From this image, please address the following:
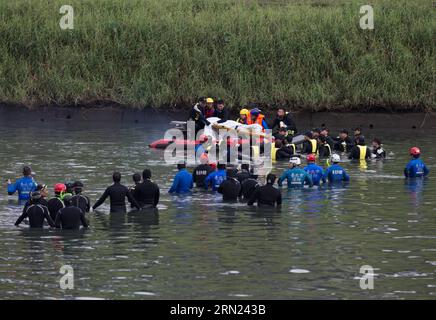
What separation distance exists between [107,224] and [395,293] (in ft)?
33.1

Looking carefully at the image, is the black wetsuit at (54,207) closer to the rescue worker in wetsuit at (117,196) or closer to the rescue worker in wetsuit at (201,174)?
the rescue worker in wetsuit at (117,196)

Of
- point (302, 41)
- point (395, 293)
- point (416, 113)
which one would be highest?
point (302, 41)

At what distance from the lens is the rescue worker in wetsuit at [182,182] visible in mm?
36031

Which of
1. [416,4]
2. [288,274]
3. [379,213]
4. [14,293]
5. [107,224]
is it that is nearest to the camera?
[14,293]

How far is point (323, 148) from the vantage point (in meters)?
44.9

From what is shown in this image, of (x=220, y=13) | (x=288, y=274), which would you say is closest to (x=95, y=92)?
(x=220, y=13)

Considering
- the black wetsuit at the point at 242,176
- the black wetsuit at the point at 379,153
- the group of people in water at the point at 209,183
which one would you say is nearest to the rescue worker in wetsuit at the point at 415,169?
the group of people in water at the point at 209,183

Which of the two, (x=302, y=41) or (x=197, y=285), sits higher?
(x=302, y=41)

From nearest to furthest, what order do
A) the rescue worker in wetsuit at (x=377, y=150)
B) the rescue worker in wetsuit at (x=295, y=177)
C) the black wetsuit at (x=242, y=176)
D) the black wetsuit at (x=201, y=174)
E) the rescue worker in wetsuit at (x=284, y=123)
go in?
1. the black wetsuit at (x=242, y=176)
2. the rescue worker in wetsuit at (x=295, y=177)
3. the black wetsuit at (x=201, y=174)
4. the rescue worker in wetsuit at (x=377, y=150)
5. the rescue worker in wetsuit at (x=284, y=123)

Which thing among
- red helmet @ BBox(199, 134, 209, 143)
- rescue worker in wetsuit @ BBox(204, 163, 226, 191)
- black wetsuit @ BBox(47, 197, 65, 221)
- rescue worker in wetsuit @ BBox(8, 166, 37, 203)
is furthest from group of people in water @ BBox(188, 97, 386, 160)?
black wetsuit @ BBox(47, 197, 65, 221)

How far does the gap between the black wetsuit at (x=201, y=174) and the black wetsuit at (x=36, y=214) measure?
7.87 m

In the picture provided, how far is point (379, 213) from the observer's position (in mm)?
33688

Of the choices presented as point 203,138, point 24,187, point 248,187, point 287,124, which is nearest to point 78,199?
point 24,187

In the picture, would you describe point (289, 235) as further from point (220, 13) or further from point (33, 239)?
point (220, 13)
